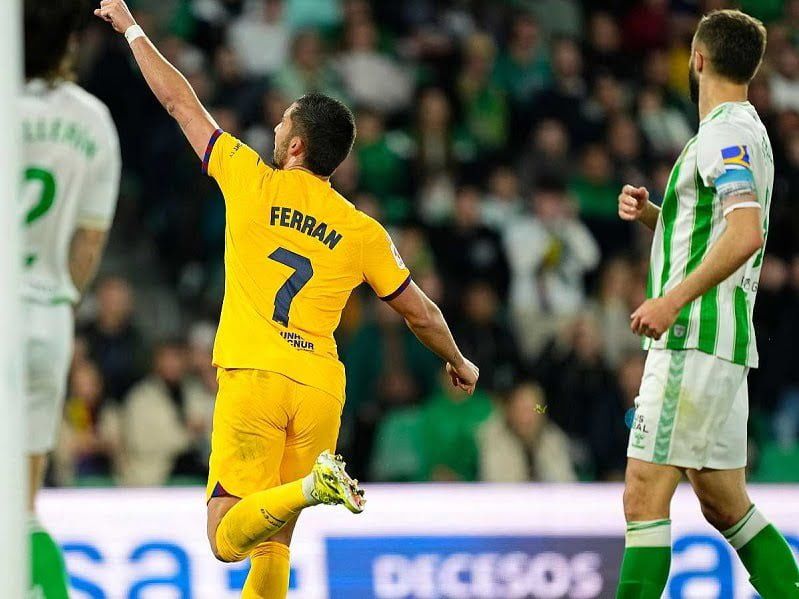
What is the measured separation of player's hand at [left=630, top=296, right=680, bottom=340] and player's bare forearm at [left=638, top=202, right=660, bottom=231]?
798mm

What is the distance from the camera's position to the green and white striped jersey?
4.77 metres

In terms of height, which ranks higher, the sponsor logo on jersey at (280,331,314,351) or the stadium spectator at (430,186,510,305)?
the stadium spectator at (430,186,510,305)

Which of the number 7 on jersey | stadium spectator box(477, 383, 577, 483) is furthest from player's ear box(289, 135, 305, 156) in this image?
stadium spectator box(477, 383, 577, 483)

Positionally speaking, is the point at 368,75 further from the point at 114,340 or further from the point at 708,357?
the point at 708,357

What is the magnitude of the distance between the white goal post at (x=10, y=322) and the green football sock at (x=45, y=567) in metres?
1.09

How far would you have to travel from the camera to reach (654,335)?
4547 mm

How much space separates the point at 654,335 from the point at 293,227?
1.39 meters

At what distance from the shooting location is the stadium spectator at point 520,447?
9328 mm

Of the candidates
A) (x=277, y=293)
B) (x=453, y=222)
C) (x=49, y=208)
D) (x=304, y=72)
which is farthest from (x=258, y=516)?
(x=304, y=72)

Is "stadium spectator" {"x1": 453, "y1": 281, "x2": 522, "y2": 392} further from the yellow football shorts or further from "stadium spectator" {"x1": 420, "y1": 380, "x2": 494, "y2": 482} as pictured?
the yellow football shorts

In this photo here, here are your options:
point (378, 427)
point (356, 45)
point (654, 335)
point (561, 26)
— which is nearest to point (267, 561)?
point (654, 335)

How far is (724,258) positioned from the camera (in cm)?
456

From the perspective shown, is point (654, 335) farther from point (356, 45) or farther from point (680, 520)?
point (356, 45)

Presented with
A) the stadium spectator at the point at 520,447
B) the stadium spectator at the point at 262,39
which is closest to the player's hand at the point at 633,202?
the stadium spectator at the point at 520,447
